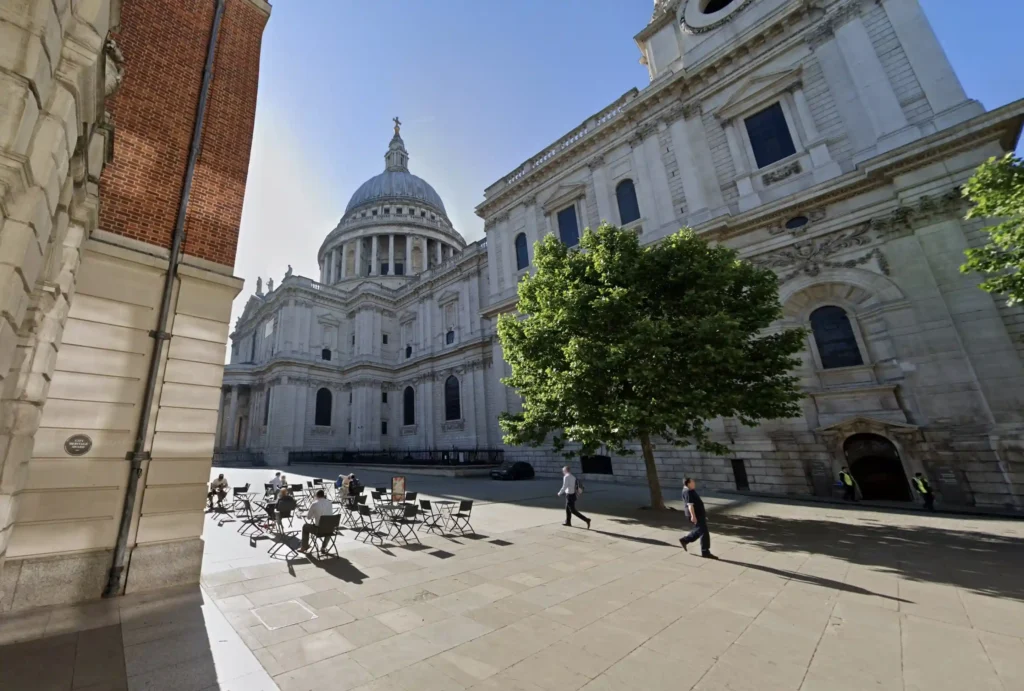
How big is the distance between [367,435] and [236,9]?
3765cm

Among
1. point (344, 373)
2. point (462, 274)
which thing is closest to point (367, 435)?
point (344, 373)

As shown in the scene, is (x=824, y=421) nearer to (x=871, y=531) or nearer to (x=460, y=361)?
(x=871, y=531)

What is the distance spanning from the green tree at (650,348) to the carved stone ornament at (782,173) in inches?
373

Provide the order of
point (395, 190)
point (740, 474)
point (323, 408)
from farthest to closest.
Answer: point (395, 190) → point (323, 408) → point (740, 474)

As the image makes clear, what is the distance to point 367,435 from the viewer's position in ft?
137

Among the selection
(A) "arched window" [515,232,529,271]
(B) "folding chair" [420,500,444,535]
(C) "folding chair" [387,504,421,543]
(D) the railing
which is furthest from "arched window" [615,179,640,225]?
(C) "folding chair" [387,504,421,543]

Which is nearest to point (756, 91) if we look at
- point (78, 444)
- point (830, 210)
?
point (830, 210)

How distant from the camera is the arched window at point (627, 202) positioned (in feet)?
77.8

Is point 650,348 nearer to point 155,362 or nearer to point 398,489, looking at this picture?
point 398,489

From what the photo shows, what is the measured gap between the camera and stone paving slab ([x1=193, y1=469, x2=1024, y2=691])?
3900 mm

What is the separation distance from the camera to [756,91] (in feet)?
65.5

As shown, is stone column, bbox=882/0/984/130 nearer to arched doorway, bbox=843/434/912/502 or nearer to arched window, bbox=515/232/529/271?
arched doorway, bbox=843/434/912/502

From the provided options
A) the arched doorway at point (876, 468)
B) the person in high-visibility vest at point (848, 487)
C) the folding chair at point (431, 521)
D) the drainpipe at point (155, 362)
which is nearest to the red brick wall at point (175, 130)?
the drainpipe at point (155, 362)

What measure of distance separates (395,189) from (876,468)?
66226 millimetres
